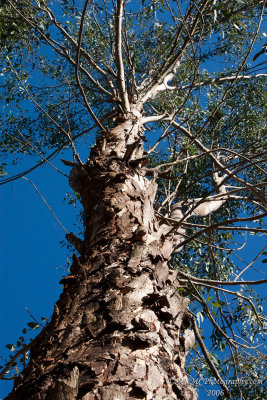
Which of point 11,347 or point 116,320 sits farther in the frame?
point 11,347

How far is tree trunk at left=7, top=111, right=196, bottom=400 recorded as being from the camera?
1.00 metres

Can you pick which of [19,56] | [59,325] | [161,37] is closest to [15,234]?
[19,56]

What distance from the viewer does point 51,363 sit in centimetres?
108

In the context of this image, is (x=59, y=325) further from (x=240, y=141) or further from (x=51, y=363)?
(x=240, y=141)

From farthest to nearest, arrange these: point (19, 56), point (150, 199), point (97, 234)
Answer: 1. point (19, 56)
2. point (150, 199)
3. point (97, 234)

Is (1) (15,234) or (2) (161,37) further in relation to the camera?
(1) (15,234)

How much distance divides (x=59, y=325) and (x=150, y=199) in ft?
2.91

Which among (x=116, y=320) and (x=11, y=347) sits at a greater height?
(x=11, y=347)

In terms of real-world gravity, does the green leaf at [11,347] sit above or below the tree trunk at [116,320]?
above

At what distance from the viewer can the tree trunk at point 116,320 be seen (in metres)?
1.00

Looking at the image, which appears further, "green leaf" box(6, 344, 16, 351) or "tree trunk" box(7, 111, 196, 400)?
"green leaf" box(6, 344, 16, 351)

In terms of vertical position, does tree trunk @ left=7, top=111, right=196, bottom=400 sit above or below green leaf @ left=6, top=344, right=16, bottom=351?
below

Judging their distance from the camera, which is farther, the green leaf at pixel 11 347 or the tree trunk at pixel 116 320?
the green leaf at pixel 11 347

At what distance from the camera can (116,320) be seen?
46.7 inches
